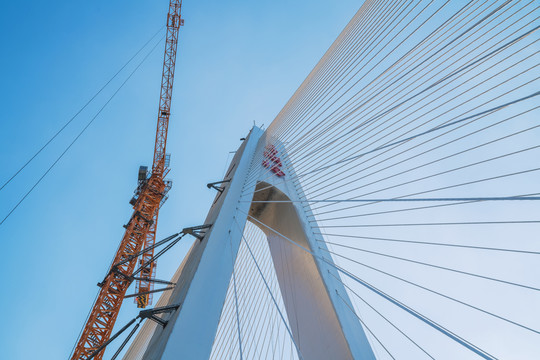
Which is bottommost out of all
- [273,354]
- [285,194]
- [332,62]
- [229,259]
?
[273,354]

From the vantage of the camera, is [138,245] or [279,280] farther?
[138,245]

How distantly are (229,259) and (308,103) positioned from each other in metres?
3.26

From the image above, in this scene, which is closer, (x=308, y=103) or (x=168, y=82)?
(x=308, y=103)

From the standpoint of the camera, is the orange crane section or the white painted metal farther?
the orange crane section

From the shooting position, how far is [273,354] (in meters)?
5.43

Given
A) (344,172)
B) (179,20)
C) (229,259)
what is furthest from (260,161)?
(179,20)

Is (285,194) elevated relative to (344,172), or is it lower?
elevated

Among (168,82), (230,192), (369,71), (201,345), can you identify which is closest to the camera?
(201,345)

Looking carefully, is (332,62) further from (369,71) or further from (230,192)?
(230,192)

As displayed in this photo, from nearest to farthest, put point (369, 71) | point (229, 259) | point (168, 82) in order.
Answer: point (229, 259) < point (369, 71) < point (168, 82)

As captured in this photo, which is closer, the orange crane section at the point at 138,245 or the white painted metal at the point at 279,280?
the white painted metal at the point at 279,280

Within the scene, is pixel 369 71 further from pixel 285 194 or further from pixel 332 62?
pixel 285 194

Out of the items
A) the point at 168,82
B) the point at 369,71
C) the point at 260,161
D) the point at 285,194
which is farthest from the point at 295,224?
the point at 168,82

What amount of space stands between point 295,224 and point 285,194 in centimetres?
72
